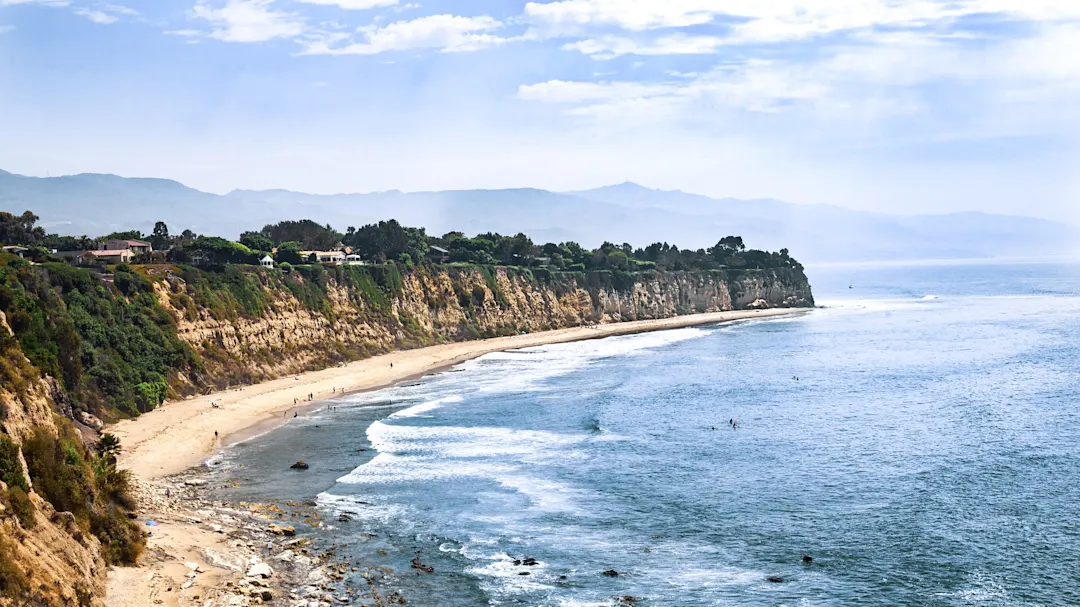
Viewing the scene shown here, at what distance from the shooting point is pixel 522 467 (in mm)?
55719

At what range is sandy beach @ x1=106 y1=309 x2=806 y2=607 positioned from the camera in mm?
33688

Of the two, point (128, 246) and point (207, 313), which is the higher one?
point (128, 246)

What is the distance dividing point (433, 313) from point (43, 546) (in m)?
98.5

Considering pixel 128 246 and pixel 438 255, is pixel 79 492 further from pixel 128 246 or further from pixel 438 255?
pixel 438 255

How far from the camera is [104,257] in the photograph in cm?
9825

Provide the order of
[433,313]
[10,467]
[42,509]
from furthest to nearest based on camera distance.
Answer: [433,313]
[42,509]
[10,467]

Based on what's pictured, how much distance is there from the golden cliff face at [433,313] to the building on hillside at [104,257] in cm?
1128

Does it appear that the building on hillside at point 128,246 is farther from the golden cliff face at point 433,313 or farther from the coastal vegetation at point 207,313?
the golden cliff face at point 433,313

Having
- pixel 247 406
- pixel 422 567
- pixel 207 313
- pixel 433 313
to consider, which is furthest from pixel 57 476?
pixel 433 313

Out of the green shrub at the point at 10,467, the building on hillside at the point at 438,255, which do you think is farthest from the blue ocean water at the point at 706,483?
the building on hillside at the point at 438,255

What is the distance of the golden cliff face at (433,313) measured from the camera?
88438mm

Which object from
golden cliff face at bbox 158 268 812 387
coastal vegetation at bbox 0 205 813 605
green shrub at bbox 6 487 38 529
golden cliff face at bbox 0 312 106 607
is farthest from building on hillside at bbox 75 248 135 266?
green shrub at bbox 6 487 38 529

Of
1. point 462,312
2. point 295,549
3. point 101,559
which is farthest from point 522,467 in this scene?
point 462,312

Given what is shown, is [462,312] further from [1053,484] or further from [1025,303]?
[1025,303]
